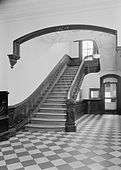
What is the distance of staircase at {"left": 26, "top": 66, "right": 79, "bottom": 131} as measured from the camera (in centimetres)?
742

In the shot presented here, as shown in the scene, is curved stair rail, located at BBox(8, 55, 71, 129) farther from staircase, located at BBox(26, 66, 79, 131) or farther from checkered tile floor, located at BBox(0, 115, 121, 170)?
checkered tile floor, located at BBox(0, 115, 121, 170)

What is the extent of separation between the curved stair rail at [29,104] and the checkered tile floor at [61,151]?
27.4 inches

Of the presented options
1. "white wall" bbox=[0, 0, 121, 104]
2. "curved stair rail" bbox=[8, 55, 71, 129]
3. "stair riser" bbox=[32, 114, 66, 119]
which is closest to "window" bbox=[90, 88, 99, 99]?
"curved stair rail" bbox=[8, 55, 71, 129]

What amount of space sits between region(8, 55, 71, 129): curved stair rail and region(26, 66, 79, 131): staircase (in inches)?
9.1

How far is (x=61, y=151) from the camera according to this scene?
190 inches

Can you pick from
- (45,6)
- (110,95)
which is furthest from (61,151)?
(110,95)

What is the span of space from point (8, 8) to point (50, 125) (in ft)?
14.1

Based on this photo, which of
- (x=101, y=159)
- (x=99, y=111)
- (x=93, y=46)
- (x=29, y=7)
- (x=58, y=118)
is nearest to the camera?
(x=101, y=159)

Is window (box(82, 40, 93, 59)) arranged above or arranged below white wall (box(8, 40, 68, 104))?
above

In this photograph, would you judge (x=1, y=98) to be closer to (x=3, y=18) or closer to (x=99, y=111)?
(x=3, y=18)

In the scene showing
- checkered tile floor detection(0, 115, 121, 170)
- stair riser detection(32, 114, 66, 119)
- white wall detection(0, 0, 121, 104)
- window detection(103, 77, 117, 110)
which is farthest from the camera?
window detection(103, 77, 117, 110)

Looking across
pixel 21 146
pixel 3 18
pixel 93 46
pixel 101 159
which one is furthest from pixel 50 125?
pixel 93 46

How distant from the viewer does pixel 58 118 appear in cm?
788

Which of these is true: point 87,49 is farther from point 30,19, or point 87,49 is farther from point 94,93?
point 30,19
